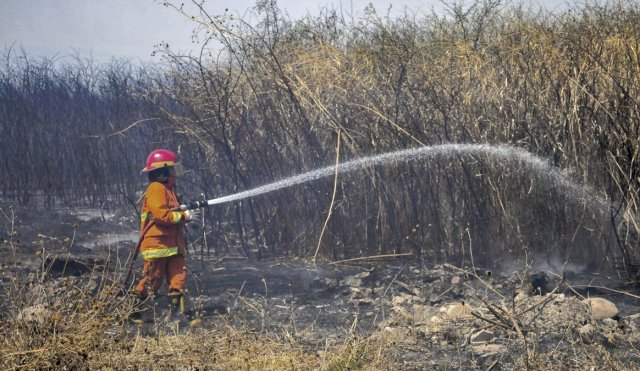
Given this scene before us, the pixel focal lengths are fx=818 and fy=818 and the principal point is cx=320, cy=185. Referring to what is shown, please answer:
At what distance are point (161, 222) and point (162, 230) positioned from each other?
0.52 feet

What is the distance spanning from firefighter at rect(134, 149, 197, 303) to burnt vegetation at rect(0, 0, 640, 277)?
1.41 m

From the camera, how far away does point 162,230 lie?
6.83 metres

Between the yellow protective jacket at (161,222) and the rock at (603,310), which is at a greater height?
the yellow protective jacket at (161,222)

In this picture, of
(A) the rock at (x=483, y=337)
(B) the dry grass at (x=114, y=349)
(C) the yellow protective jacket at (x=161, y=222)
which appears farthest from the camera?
(C) the yellow protective jacket at (x=161, y=222)

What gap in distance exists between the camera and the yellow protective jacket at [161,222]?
6699 millimetres

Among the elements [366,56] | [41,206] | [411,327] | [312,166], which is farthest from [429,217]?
[41,206]

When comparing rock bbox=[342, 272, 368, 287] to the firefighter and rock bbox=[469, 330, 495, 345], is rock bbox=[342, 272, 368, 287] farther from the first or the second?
rock bbox=[469, 330, 495, 345]

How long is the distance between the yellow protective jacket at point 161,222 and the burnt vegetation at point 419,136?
1.39 meters

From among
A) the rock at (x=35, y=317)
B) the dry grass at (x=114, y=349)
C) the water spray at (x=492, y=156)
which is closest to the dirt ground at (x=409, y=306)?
the dry grass at (x=114, y=349)

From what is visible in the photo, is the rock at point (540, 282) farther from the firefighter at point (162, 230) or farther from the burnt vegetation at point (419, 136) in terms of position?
the firefighter at point (162, 230)

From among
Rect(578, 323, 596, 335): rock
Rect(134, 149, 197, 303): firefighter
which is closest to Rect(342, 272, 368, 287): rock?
Rect(134, 149, 197, 303): firefighter

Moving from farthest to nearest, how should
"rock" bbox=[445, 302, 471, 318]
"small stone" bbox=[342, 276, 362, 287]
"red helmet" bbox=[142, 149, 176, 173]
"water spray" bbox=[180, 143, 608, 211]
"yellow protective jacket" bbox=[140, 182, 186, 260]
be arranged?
"water spray" bbox=[180, 143, 608, 211] → "small stone" bbox=[342, 276, 362, 287] → "red helmet" bbox=[142, 149, 176, 173] → "yellow protective jacket" bbox=[140, 182, 186, 260] → "rock" bbox=[445, 302, 471, 318]

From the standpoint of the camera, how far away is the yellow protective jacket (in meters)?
6.70

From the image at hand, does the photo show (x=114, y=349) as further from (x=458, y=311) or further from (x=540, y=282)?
(x=540, y=282)
